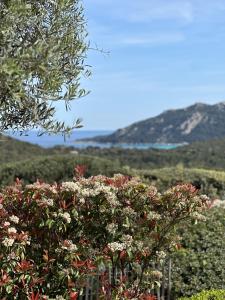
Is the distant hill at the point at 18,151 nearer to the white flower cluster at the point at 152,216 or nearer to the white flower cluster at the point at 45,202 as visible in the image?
the white flower cluster at the point at 45,202

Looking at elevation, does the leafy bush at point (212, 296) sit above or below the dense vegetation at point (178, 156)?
below

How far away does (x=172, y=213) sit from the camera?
299 inches

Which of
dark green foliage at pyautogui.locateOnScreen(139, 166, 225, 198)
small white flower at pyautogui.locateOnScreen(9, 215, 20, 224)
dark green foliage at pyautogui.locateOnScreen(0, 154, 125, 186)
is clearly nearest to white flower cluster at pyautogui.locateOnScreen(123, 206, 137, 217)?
small white flower at pyautogui.locateOnScreen(9, 215, 20, 224)

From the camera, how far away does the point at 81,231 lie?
24.1 ft

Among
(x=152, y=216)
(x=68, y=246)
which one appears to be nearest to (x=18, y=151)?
Answer: (x=152, y=216)

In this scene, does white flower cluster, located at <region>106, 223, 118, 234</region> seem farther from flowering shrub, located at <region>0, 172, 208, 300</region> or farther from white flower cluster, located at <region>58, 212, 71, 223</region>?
white flower cluster, located at <region>58, 212, 71, 223</region>

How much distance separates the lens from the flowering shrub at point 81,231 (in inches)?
269

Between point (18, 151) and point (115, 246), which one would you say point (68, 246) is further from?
point (18, 151)

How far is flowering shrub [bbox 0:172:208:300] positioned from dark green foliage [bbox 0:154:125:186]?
1439 cm

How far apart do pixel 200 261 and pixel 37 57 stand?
6.64 m

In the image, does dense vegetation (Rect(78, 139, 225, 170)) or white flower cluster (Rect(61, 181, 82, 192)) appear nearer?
white flower cluster (Rect(61, 181, 82, 192))

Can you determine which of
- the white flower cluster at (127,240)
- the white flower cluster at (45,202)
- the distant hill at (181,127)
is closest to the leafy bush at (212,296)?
the white flower cluster at (127,240)

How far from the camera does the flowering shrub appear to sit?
6.83 m

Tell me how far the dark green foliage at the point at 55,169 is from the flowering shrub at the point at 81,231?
14387 mm
